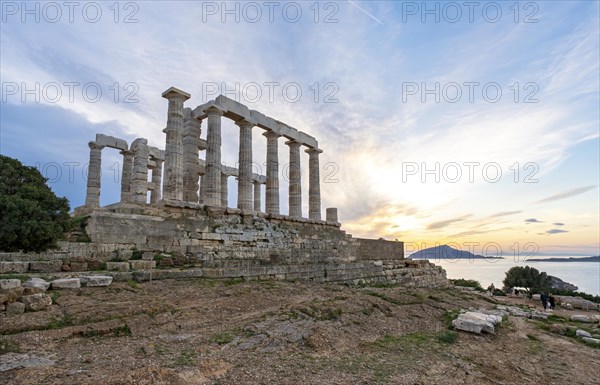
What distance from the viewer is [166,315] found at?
7324 mm

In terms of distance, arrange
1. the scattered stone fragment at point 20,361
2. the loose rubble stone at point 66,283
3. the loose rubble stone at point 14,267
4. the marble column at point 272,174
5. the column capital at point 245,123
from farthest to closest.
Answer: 1. the marble column at point 272,174
2. the column capital at point 245,123
3. the loose rubble stone at point 14,267
4. the loose rubble stone at point 66,283
5. the scattered stone fragment at point 20,361

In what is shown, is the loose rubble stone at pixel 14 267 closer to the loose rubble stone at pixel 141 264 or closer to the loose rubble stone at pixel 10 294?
the loose rubble stone at pixel 10 294

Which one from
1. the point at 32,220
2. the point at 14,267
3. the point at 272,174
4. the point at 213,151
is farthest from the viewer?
the point at 272,174

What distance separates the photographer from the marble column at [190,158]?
60.8 ft

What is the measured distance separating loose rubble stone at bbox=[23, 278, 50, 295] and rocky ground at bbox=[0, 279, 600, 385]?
0.30m

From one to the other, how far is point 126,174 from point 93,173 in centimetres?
208

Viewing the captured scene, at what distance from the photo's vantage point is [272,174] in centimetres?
2195

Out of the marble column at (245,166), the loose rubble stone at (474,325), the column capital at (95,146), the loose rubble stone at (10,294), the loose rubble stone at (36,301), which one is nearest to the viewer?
the loose rubble stone at (10,294)

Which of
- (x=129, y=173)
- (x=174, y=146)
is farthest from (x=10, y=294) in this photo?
(x=129, y=173)

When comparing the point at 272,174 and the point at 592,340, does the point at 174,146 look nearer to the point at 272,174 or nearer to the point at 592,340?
the point at 272,174

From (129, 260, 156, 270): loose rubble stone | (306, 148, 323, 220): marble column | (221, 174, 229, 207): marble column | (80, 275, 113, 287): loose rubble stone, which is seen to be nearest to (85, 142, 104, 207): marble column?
(221, 174, 229, 207): marble column

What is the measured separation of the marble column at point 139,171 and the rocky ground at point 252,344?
15.1 m

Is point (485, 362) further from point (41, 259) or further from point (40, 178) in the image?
point (40, 178)

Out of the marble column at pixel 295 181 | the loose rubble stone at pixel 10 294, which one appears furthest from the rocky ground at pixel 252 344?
the marble column at pixel 295 181
